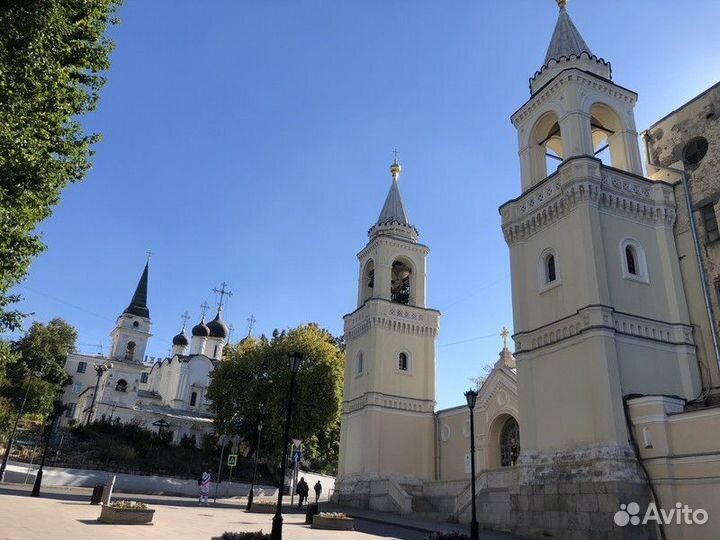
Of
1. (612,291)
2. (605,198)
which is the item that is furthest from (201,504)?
(605,198)

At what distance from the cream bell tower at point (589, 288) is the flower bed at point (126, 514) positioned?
39.9 ft

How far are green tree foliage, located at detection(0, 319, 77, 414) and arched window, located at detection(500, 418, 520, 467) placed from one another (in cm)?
4481

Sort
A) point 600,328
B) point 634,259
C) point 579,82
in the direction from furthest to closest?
point 579,82
point 634,259
point 600,328

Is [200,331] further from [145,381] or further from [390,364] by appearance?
[390,364]

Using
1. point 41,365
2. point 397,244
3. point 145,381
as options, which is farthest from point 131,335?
point 397,244

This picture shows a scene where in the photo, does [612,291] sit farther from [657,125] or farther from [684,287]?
[657,125]

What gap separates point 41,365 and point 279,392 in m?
37.8

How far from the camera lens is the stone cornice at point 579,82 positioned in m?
23.4

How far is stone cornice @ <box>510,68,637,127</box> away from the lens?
23.4m

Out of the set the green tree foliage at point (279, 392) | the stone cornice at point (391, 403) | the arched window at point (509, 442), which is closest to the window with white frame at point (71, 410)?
the green tree foliage at point (279, 392)

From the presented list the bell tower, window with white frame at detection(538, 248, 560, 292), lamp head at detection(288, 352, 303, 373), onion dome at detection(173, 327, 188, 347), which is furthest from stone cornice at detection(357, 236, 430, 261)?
onion dome at detection(173, 327, 188, 347)

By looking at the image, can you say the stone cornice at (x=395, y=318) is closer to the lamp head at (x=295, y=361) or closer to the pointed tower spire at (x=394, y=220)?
the pointed tower spire at (x=394, y=220)

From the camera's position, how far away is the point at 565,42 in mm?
25703

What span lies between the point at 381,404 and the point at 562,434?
14.4 m
